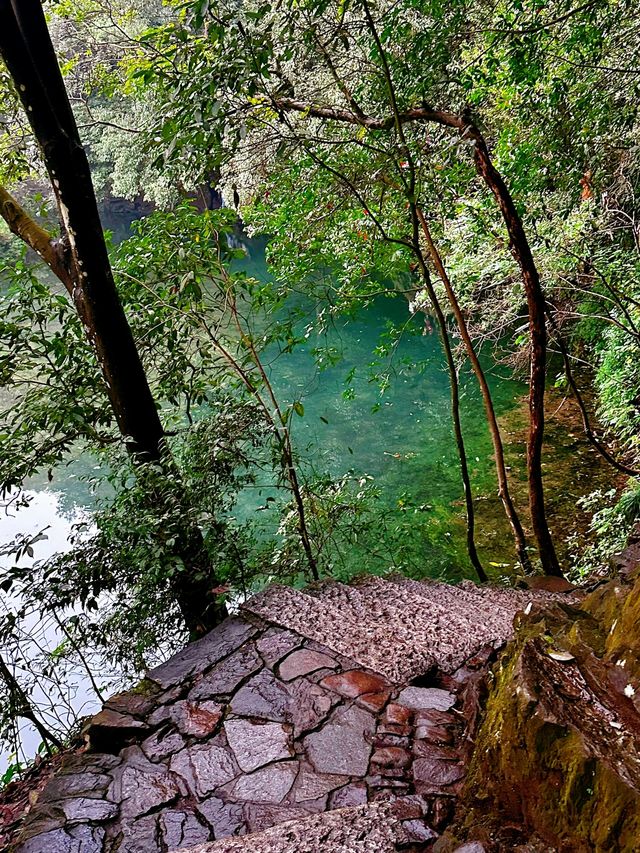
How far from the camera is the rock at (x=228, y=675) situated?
293 centimetres

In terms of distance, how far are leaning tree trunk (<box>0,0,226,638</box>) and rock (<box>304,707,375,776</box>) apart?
121cm

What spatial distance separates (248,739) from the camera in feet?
8.55

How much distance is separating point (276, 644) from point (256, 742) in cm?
64

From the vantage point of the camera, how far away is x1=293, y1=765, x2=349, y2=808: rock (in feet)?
7.41

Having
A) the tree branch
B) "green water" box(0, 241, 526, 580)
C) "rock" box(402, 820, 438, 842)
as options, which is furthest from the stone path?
the tree branch

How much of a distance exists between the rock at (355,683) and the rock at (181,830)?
82 cm

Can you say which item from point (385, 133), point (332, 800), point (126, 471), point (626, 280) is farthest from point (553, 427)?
point (332, 800)

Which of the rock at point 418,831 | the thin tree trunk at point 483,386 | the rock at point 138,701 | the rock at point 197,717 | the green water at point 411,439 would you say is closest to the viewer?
the rock at point 418,831

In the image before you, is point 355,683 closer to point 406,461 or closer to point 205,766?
point 205,766

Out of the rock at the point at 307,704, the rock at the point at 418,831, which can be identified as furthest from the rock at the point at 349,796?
the rock at the point at 307,704

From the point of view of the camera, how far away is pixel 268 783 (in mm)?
2354

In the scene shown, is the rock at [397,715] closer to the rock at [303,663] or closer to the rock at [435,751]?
the rock at [435,751]

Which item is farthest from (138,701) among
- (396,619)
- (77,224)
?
(77,224)

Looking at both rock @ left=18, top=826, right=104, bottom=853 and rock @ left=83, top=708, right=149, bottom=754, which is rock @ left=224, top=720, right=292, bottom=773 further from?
rock @ left=18, top=826, right=104, bottom=853
